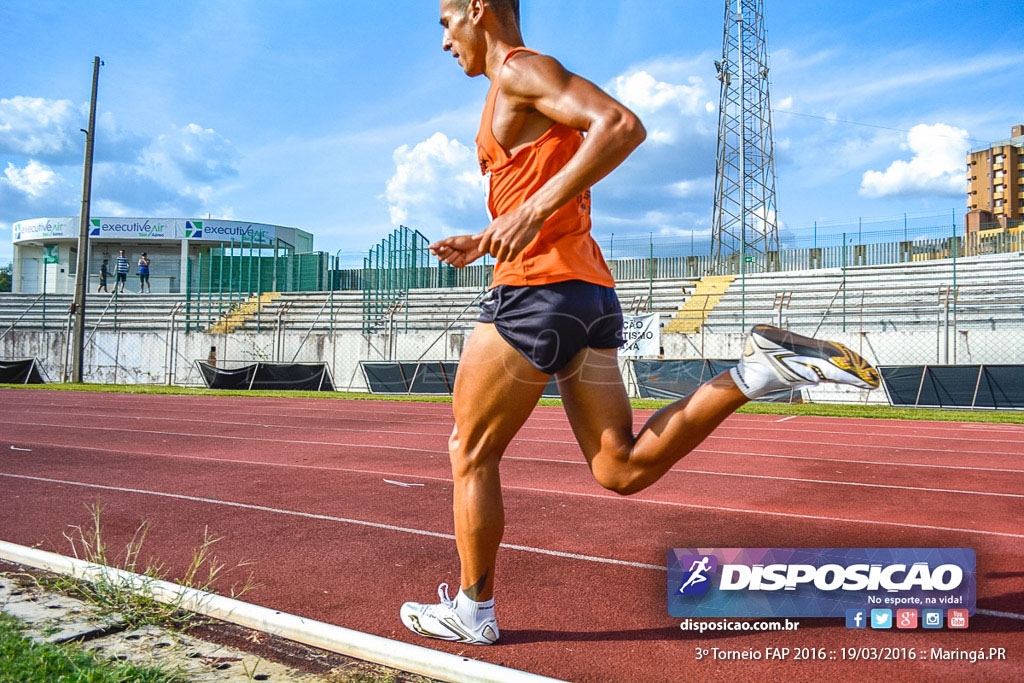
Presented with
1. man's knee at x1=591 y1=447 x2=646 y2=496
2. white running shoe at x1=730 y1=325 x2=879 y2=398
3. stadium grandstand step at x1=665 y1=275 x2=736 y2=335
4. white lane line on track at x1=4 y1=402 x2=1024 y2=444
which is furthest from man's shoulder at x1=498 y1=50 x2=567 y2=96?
stadium grandstand step at x1=665 y1=275 x2=736 y2=335

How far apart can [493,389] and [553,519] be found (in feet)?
7.88

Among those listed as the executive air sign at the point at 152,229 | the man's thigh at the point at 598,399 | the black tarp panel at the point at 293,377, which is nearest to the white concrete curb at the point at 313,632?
the man's thigh at the point at 598,399

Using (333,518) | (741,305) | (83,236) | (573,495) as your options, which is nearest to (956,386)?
(741,305)

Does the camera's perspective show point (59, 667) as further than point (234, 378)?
No

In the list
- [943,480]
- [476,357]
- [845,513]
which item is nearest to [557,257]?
[476,357]

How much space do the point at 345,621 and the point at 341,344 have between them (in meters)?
20.3

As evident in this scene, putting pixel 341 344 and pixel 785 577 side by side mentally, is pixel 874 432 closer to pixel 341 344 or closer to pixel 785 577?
pixel 785 577

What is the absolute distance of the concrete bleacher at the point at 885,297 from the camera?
18.3 metres

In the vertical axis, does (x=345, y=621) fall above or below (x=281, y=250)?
below

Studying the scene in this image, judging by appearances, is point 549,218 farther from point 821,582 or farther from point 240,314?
point 240,314

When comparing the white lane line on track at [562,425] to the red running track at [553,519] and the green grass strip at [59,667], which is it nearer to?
the red running track at [553,519]

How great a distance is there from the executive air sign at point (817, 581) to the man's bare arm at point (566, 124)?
1.40 m

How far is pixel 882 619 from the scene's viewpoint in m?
2.62

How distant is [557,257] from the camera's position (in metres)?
2.29
